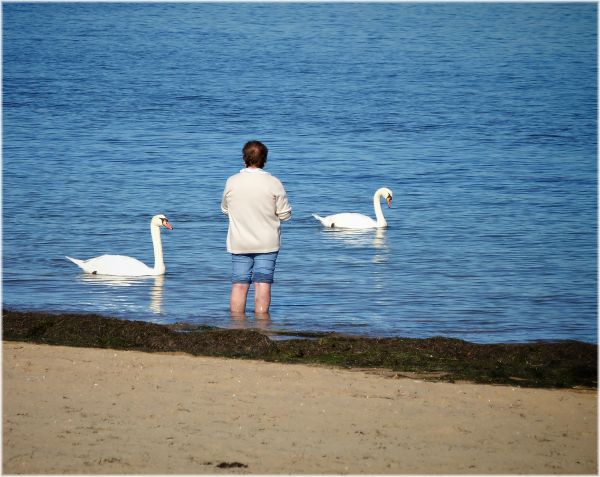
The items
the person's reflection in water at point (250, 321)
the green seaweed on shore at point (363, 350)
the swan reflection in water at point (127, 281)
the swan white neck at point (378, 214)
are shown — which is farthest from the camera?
the swan white neck at point (378, 214)

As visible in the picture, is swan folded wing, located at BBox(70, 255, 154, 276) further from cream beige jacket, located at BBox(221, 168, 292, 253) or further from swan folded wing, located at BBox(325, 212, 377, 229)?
swan folded wing, located at BBox(325, 212, 377, 229)

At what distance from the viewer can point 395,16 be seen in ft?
197

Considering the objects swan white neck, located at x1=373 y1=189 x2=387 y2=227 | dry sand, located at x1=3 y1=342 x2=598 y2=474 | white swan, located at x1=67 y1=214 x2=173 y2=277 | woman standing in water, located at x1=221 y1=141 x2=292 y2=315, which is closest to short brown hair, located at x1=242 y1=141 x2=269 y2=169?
woman standing in water, located at x1=221 y1=141 x2=292 y2=315

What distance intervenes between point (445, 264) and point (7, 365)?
8177 millimetres

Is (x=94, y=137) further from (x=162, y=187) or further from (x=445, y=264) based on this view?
(x=445, y=264)

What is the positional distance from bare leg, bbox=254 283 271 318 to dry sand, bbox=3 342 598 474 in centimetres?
217

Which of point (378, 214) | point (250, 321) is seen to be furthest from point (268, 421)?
point (378, 214)

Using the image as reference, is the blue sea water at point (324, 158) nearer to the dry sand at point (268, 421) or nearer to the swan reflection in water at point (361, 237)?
the swan reflection in water at point (361, 237)

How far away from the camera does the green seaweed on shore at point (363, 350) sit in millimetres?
8375

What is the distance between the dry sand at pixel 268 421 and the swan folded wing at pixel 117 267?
5863 millimetres

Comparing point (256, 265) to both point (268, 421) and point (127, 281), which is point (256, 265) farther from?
point (127, 281)

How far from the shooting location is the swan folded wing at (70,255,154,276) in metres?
14.3

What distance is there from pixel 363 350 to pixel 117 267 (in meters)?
5.87

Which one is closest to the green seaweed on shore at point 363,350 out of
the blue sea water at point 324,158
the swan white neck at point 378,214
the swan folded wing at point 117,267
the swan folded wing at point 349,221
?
the blue sea water at point 324,158
